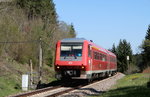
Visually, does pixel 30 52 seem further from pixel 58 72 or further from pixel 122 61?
pixel 122 61

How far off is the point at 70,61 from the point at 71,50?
2.78ft

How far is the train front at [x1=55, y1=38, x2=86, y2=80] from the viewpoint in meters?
21.7

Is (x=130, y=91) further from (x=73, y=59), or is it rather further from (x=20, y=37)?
(x=20, y=37)

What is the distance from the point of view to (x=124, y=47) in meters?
79.8

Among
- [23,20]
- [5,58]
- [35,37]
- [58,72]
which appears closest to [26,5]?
[23,20]

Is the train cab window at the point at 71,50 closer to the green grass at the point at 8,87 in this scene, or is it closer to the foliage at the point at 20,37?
the green grass at the point at 8,87

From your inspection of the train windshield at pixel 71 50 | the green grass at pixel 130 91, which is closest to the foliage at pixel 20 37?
the train windshield at pixel 71 50

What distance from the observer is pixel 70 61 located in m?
21.7

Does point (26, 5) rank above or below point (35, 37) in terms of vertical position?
above

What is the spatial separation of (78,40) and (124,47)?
58320mm

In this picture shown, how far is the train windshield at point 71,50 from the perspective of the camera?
72.1 feet

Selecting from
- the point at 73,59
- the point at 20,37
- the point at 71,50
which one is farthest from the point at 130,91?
the point at 20,37

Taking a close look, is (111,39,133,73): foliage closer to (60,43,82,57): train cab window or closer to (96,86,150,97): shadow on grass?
(60,43,82,57): train cab window

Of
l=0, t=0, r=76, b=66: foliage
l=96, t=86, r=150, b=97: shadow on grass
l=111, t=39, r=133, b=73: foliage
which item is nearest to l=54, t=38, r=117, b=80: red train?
l=96, t=86, r=150, b=97: shadow on grass
